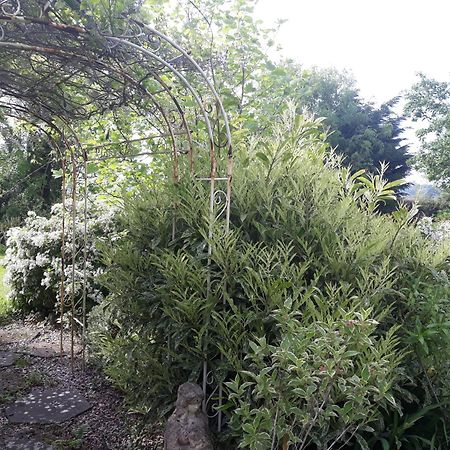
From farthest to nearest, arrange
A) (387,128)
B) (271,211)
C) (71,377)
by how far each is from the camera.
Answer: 1. (387,128)
2. (71,377)
3. (271,211)

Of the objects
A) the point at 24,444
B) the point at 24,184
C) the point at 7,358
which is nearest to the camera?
the point at 24,444

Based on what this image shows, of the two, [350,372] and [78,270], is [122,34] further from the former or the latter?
[78,270]

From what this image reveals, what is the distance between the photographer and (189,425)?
2.01 m

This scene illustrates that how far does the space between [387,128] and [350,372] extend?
50.8 feet

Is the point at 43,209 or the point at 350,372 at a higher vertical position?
the point at 43,209

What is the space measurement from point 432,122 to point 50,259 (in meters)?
15.1

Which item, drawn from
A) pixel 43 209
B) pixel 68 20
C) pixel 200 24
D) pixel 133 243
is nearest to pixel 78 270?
pixel 133 243

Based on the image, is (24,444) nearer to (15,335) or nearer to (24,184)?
(15,335)

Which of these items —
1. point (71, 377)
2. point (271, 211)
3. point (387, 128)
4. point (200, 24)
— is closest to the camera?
point (271, 211)

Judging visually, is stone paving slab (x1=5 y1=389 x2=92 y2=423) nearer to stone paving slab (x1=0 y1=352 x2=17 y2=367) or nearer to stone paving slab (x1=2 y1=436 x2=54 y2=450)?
stone paving slab (x1=2 y1=436 x2=54 y2=450)

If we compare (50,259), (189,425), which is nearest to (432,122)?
(50,259)

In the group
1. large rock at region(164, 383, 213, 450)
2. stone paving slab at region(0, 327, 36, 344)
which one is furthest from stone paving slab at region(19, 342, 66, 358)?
large rock at region(164, 383, 213, 450)

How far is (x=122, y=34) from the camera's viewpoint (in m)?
2.32

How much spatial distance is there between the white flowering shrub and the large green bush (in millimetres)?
2292
